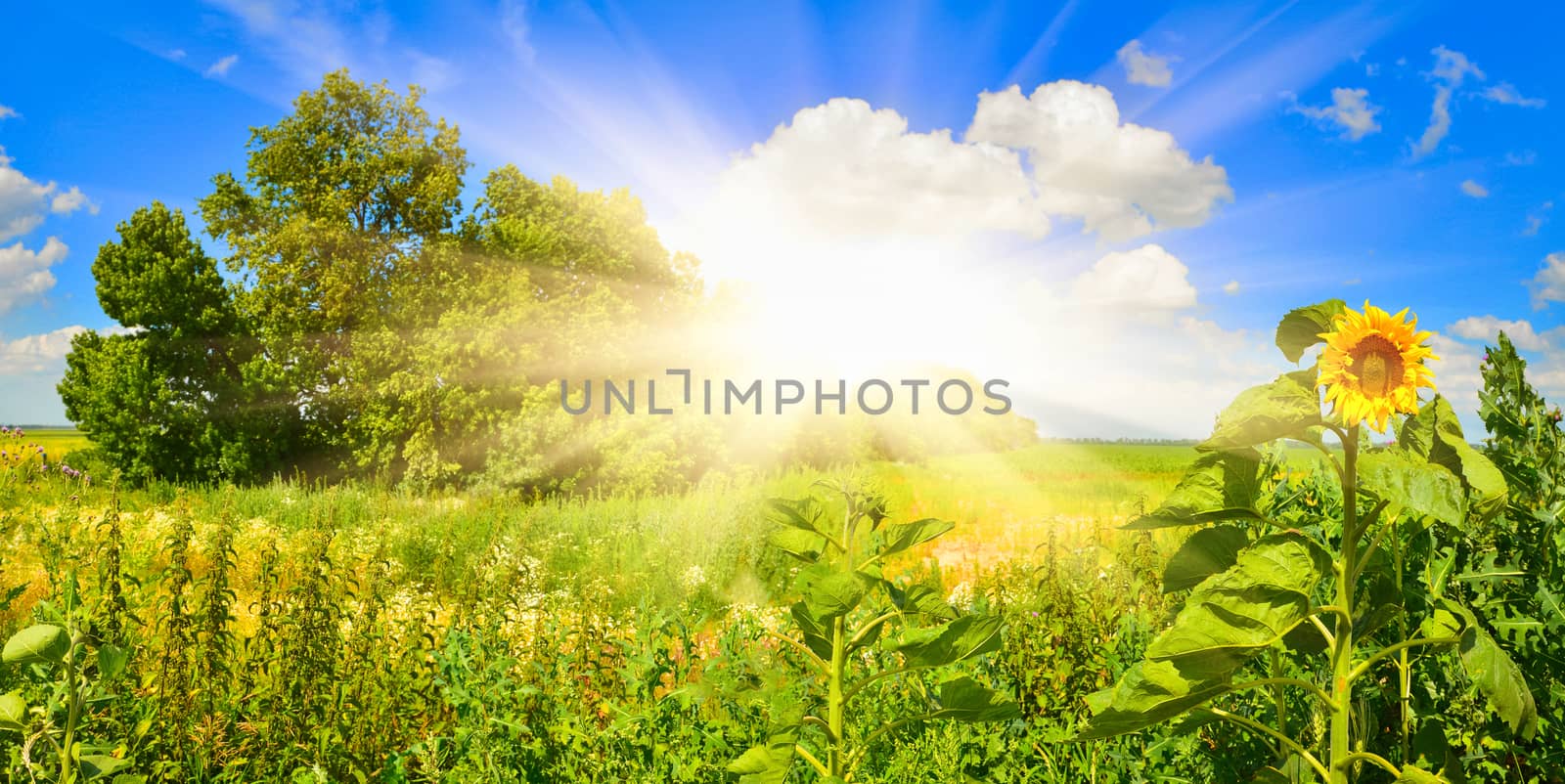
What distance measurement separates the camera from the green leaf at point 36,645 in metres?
1.72

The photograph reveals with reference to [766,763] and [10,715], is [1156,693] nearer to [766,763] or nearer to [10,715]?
[766,763]

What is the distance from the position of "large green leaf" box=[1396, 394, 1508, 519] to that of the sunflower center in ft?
0.36

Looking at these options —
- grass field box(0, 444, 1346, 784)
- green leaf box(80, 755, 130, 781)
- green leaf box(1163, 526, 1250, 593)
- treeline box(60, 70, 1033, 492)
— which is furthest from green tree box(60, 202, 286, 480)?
green leaf box(1163, 526, 1250, 593)

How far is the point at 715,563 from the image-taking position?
712cm

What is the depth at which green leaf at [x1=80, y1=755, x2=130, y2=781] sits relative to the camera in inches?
73.3

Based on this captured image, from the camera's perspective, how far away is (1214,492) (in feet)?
4.25

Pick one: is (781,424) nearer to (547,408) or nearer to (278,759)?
(547,408)

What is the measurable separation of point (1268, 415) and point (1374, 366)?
19cm

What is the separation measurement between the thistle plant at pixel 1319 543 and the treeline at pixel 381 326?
41.2 feet

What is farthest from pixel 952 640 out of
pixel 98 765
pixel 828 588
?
pixel 98 765

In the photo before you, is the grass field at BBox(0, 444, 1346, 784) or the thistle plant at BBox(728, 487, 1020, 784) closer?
the thistle plant at BBox(728, 487, 1020, 784)

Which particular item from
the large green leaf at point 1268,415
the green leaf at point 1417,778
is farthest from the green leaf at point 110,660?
the green leaf at point 1417,778

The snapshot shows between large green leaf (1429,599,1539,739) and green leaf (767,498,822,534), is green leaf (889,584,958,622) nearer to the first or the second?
green leaf (767,498,822,534)

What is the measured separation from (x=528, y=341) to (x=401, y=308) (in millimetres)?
2560
